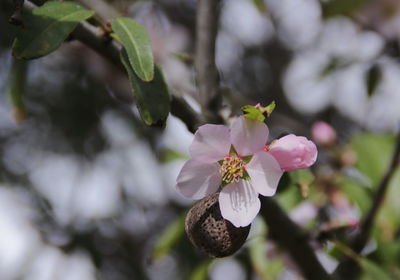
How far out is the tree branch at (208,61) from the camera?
0.96m

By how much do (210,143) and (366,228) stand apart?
62 centimetres

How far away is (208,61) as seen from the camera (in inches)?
39.7

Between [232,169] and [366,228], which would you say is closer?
[232,169]

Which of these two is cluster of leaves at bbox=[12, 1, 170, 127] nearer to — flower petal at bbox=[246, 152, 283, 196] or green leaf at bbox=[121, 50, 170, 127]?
green leaf at bbox=[121, 50, 170, 127]

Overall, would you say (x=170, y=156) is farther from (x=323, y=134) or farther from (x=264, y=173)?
(x=264, y=173)

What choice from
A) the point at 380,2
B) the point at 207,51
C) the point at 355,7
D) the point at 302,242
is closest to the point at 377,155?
the point at 355,7

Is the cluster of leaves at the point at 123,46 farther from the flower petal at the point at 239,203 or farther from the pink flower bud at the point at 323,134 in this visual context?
the pink flower bud at the point at 323,134

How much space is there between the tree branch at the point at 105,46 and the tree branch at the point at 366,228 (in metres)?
0.54

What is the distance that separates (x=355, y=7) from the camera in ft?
5.56

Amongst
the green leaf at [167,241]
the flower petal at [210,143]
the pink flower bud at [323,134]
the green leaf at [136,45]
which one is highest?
the green leaf at [136,45]

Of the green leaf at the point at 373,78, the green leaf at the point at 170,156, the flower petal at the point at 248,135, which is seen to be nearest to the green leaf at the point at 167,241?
the green leaf at the point at 170,156

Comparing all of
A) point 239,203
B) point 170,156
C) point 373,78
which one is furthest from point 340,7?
point 239,203

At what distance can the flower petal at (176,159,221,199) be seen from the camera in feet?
2.45

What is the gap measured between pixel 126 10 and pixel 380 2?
2.81 feet
